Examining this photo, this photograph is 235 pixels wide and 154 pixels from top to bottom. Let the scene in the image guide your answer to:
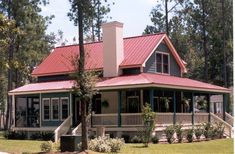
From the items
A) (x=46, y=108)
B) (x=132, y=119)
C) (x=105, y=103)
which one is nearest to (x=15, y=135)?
(x=46, y=108)

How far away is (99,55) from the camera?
1531 inches

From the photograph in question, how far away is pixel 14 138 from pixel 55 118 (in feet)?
11.0

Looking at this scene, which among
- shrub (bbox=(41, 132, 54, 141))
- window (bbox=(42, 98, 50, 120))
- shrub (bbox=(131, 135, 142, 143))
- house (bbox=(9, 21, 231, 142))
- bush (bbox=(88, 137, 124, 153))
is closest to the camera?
bush (bbox=(88, 137, 124, 153))

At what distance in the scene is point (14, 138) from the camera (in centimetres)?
3669

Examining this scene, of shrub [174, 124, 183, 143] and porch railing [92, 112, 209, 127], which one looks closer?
shrub [174, 124, 183, 143]

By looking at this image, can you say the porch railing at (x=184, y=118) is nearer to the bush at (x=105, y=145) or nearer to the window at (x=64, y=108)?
the window at (x=64, y=108)

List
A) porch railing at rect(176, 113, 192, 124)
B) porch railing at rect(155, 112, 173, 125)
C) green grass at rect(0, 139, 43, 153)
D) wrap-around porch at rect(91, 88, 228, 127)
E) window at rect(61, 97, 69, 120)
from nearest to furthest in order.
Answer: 1. green grass at rect(0, 139, 43, 153)
2. porch railing at rect(155, 112, 173, 125)
3. wrap-around porch at rect(91, 88, 228, 127)
4. porch railing at rect(176, 113, 192, 124)
5. window at rect(61, 97, 69, 120)

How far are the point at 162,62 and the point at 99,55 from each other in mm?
Result: 5000

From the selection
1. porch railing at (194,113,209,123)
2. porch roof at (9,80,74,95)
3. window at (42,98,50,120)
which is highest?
porch roof at (9,80,74,95)

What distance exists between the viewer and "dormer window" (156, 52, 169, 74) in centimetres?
3709

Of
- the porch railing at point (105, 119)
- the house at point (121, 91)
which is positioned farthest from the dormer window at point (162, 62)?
the porch railing at point (105, 119)

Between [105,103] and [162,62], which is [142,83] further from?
[162,62]

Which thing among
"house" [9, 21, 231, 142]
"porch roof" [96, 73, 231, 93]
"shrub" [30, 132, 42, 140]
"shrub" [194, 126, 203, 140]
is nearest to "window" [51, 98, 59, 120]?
"house" [9, 21, 231, 142]

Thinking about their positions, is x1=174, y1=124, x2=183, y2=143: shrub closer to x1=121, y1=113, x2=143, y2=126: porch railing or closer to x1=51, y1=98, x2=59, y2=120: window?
x1=121, y1=113, x2=143, y2=126: porch railing
